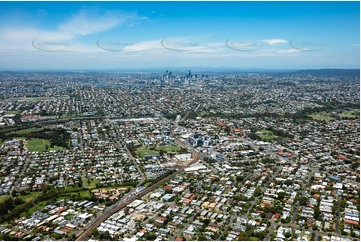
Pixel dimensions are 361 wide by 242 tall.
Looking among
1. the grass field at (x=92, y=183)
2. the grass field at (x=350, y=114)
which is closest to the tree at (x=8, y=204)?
the grass field at (x=92, y=183)

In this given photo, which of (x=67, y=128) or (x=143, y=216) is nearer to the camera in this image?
(x=143, y=216)

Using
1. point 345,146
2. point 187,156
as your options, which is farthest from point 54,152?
point 345,146

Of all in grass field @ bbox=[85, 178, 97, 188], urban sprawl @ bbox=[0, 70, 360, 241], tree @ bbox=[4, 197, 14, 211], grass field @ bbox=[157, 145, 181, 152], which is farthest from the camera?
grass field @ bbox=[157, 145, 181, 152]

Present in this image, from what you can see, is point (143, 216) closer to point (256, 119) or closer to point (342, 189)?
point (342, 189)

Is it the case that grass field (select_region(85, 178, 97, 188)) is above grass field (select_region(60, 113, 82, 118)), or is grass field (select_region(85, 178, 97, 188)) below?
below

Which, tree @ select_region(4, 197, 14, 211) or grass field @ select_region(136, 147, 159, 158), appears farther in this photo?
grass field @ select_region(136, 147, 159, 158)

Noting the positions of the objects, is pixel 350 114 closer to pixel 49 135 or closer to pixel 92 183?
pixel 92 183

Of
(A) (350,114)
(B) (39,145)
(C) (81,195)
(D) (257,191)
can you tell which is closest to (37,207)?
(C) (81,195)

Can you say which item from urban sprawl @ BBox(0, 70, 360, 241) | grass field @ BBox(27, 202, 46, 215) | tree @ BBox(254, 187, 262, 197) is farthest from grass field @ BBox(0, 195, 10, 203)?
tree @ BBox(254, 187, 262, 197)

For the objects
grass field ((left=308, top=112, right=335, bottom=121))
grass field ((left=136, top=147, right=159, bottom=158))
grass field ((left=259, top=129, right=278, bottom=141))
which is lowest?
grass field ((left=136, top=147, right=159, bottom=158))

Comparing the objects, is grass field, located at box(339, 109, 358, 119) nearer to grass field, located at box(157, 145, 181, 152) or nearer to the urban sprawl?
the urban sprawl

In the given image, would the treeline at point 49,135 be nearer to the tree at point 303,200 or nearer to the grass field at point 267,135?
the grass field at point 267,135
